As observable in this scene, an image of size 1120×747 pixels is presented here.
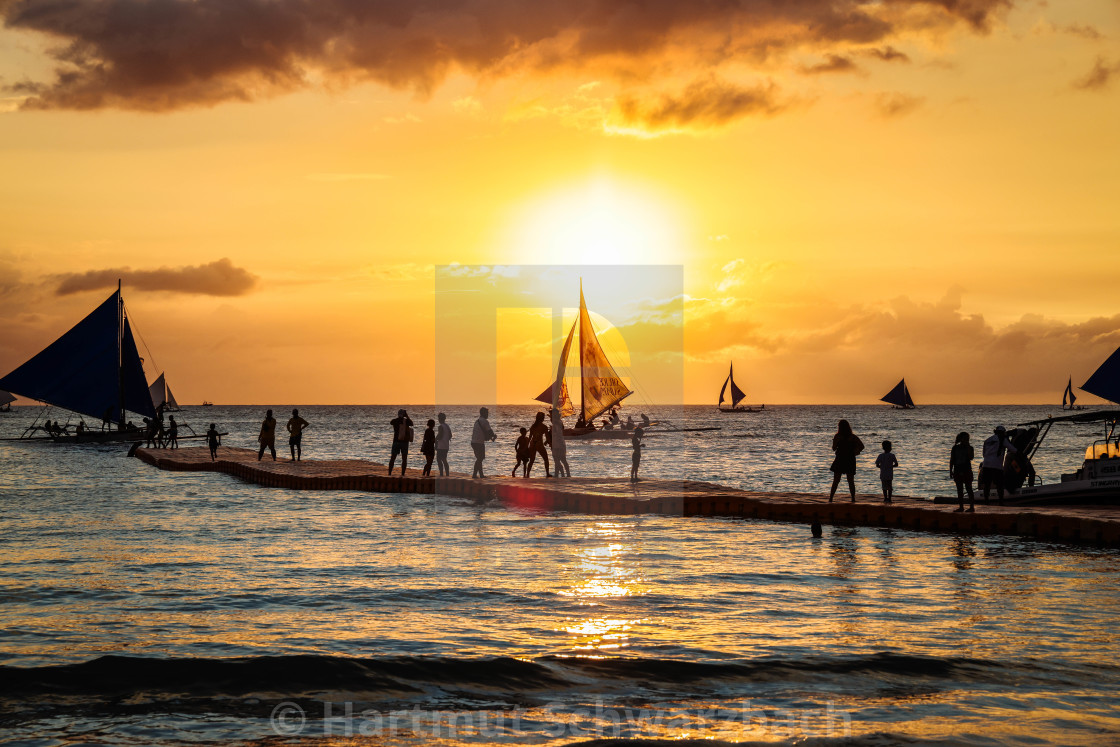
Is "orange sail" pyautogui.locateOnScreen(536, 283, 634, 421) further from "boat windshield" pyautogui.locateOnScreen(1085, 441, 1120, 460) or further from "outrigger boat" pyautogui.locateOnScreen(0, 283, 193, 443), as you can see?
→ "boat windshield" pyautogui.locateOnScreen(1085, 441, 1120, 460)

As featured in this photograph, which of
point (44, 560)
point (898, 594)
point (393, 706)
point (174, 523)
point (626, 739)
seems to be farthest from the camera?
point (174, 523)

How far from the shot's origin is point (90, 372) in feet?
218

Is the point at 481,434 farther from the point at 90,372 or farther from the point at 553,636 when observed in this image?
the point at 90,372

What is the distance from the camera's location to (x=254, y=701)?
10.3 meters

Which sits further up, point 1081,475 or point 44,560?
point 1081,475

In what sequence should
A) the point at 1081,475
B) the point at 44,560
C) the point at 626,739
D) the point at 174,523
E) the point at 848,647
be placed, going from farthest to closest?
1. the point at 174,523
2. the point at 1081,475
3. the point at 44,560
4. the point at 848,647
5. the point at 626,739

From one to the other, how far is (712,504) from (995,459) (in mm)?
7009

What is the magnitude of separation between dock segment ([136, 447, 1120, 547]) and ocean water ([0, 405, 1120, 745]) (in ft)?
2.33

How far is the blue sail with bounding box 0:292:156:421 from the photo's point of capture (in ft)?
210

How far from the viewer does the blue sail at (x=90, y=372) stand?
2518 inches

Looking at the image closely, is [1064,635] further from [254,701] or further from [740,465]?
[740,465]

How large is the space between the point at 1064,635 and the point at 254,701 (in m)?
10.0

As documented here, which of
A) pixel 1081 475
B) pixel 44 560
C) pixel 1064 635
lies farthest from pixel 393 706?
pixel 1081 475

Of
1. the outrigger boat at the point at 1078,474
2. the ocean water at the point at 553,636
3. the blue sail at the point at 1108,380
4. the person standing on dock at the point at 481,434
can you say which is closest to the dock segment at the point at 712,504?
the outrigger boat at the point at 1078,474
